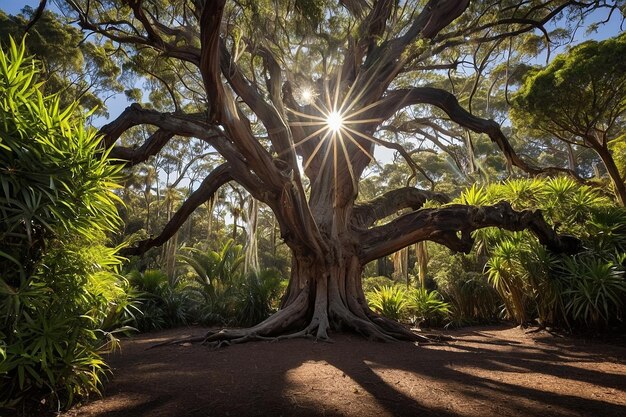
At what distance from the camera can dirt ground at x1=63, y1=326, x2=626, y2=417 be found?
2.55 m

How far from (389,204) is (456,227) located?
206 cm

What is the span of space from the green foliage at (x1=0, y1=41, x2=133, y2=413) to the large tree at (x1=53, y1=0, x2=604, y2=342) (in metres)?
1.63

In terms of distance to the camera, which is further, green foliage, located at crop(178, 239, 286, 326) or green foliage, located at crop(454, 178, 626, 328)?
green foliage, located at crop(178, 239, 286, 326)

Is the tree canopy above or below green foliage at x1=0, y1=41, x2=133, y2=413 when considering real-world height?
above

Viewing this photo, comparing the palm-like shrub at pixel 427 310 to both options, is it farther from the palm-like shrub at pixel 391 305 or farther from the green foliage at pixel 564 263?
the green foliage at pixel 564 263

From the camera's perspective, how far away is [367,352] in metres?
4.84

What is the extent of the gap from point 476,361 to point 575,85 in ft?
25.5

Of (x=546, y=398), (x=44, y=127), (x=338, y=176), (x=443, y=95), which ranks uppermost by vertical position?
(x=443, y=95)

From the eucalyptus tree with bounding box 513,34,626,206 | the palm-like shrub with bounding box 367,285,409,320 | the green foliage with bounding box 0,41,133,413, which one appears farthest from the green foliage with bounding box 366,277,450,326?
the green foliage with bounding box 0,41,133,413

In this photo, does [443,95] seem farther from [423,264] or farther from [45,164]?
[45,164]

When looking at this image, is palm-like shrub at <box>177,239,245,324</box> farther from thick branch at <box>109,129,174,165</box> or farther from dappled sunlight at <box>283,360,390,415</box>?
dappled sunlight at <box>283,360,390,415</box>

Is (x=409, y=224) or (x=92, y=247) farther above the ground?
(x=409, y=224)

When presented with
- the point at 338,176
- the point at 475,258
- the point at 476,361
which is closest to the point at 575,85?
the point at 475,258

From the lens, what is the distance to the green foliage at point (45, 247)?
2.28 metres
